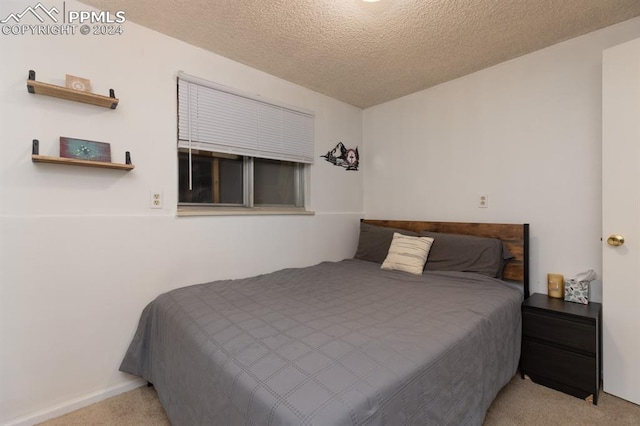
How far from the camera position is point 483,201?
8.10ft

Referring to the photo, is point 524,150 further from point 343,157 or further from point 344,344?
point 344,344

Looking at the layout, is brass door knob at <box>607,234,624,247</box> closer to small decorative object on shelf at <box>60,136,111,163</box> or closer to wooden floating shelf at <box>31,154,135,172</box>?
wooden floating shelf at <box>31,154,135,172</box>

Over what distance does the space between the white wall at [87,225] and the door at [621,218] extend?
8.14 feet

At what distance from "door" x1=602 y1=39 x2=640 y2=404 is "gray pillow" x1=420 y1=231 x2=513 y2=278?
0.56 meters

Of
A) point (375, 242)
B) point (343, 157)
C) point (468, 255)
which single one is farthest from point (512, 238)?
point (343, 157)

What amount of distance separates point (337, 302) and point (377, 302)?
0.23m

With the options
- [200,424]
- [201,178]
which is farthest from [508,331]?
[201,178]

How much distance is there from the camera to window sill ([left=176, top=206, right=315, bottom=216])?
6.81 feet

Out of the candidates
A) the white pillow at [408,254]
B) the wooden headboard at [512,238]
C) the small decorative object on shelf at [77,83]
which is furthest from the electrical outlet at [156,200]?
the wooden headboard at [512,238]

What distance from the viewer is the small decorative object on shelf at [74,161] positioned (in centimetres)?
150

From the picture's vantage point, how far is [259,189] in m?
2.63

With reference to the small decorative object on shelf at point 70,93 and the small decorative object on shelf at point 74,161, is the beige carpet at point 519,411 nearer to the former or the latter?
the small decorative object on shelf at point 74,161

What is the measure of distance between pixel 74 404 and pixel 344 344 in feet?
5.54

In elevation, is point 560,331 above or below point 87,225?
below
